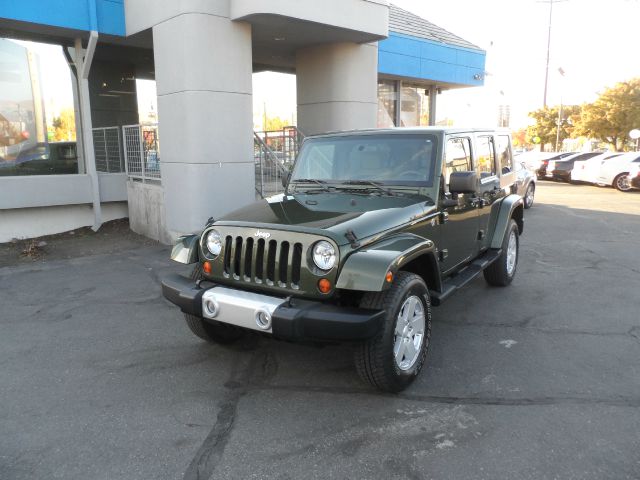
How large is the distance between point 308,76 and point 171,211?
4.30 metres

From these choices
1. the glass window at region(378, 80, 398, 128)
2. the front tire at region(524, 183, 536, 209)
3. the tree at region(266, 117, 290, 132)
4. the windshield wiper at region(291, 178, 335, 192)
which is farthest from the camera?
the glass window at region(378, 80, 398, 128)

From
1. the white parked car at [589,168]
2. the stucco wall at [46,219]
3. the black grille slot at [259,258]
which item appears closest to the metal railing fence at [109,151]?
the stucco wall at [46,219]

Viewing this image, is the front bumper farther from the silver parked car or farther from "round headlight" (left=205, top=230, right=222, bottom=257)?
the silver parked car

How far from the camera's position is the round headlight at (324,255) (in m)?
3.35

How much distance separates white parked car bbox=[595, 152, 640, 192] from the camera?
1771 centimetres

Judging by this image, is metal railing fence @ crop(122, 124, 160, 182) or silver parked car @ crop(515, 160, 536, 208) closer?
metal railing fence @ crop(122, 124, 160, 182)

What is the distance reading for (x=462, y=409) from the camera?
343 cm

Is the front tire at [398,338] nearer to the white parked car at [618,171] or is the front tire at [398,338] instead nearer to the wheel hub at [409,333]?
the wheel hub at [409,333]

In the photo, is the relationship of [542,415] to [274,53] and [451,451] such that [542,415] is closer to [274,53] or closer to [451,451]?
[451,451]

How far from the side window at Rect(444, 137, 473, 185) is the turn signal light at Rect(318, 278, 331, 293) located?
1.72 meters

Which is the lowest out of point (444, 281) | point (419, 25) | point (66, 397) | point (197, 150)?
point (66, 397)

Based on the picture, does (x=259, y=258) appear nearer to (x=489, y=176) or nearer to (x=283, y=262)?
(x=283, y=262)

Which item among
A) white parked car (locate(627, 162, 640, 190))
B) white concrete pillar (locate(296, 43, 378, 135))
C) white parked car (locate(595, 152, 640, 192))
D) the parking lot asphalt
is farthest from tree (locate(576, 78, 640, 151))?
the parking lot asphalt

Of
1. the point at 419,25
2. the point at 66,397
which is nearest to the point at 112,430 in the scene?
the point at 66,397
